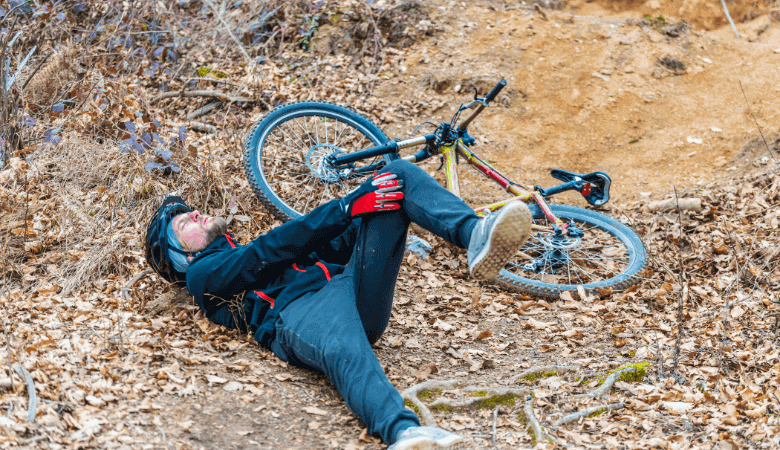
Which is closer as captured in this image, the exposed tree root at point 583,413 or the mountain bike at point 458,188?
the exposed tree root at point 583,413

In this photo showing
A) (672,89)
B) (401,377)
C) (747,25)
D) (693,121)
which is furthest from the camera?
(747,25)

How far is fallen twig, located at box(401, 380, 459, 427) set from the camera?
293 cm

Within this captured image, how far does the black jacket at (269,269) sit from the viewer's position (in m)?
3.25

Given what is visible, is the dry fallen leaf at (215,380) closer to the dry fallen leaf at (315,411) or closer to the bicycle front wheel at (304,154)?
the dry fallen leaf at (315,411)

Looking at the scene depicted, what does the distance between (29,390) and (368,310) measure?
1.61m

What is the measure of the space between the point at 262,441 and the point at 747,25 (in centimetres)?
1018

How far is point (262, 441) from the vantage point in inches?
109

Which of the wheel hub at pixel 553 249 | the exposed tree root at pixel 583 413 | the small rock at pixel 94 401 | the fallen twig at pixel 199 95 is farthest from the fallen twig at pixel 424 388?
the fallen twig at pixel 199 95

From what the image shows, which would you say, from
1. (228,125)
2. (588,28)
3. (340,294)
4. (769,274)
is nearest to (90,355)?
(340,294)

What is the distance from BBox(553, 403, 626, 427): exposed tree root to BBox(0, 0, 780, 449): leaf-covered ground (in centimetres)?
2

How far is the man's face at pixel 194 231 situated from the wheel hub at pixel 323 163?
1561 millimetres

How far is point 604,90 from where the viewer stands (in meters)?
7.33

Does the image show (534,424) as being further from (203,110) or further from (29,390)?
(203,110)

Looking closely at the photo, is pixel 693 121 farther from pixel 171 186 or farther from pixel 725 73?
pixel 171 186
